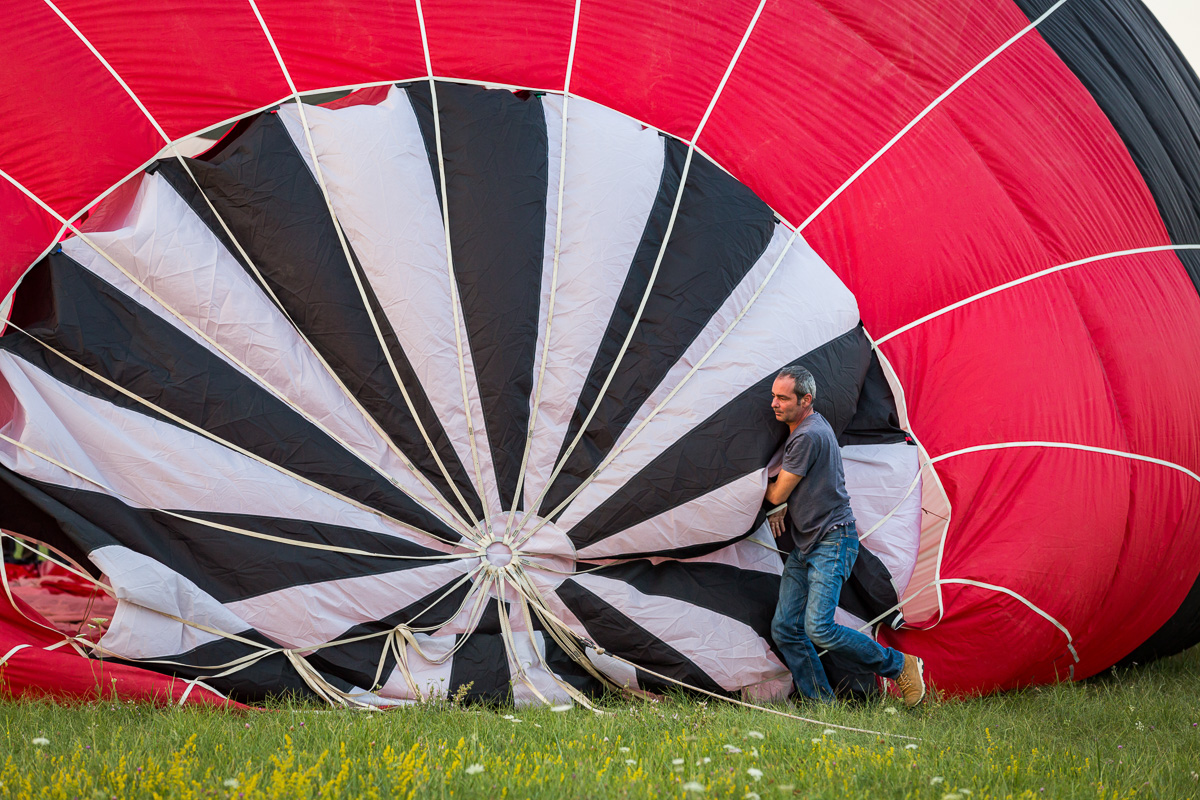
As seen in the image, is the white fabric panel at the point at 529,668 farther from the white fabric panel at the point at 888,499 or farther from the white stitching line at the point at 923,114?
the white stitching line at the point at 923,114

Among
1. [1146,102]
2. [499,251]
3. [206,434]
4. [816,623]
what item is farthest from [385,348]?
[1146,102]

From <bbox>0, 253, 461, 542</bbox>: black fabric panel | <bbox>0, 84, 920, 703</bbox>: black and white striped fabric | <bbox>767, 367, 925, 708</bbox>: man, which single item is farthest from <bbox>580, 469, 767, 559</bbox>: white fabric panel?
<bbox>0, 253, 461, 542</bbox>: black fabric panel

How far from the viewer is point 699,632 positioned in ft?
11.4

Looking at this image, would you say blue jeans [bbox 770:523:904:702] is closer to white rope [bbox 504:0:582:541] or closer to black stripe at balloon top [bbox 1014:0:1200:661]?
white rope [bbox 504:0:582:541]

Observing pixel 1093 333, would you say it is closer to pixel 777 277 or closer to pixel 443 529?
pixel 777 277

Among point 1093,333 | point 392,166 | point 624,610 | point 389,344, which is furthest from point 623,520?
point 1093,333

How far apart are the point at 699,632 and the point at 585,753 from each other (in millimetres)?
904

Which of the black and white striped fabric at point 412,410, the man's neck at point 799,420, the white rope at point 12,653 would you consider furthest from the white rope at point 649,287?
the white rope at point 12,653

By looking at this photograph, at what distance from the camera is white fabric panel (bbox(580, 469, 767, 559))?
3.41 m

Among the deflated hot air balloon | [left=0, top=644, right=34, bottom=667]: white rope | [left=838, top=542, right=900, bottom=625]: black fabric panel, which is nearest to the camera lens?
[left=0, top=644, right=34, bottom=667]: white rope

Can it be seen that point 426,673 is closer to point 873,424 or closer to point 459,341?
point 459,341

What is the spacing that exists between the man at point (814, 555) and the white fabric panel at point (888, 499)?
9.7 inches

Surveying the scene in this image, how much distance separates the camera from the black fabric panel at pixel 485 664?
3.34 meters

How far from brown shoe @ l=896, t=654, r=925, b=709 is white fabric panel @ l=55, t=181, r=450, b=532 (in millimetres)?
1730
